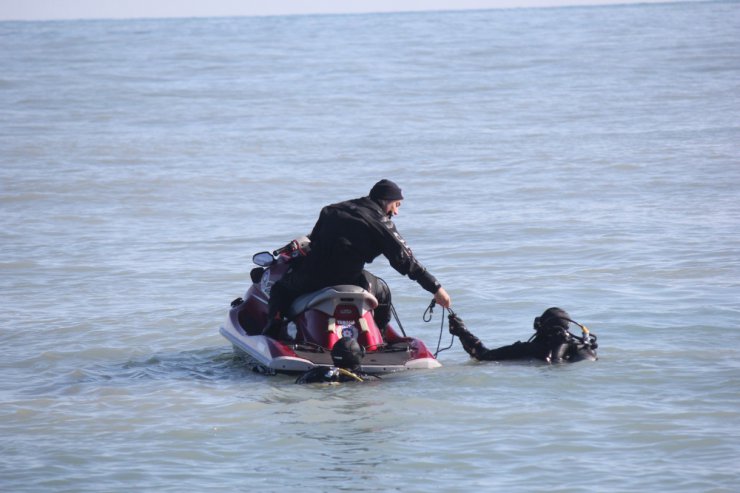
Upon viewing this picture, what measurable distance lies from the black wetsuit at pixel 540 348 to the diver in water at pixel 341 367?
3.46ft

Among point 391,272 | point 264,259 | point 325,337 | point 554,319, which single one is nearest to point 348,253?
point 325,337

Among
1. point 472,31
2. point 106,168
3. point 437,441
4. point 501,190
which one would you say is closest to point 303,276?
point 437,441

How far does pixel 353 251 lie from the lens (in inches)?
355

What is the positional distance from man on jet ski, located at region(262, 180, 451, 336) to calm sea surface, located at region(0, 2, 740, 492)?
0.67 metres

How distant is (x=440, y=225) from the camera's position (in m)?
16.3

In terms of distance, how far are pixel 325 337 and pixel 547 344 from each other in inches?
65.5

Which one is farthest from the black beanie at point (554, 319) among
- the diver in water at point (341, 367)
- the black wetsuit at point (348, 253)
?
the diver in water at point (341, 367)

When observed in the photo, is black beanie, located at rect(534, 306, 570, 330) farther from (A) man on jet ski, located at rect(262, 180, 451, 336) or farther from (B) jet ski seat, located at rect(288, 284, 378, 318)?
(B) jet ski seat, located at rect(288, 284, 378, 318)

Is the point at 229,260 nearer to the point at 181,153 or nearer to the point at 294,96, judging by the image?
the point at 181,153

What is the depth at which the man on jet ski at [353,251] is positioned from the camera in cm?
895

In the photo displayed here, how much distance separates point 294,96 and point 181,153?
1035cm

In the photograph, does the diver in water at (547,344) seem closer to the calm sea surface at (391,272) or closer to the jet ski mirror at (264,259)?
the calm sea surface at (391,272)

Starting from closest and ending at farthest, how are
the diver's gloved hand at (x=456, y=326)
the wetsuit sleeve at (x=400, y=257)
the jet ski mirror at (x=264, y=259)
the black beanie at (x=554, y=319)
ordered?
the wetsuit sleeve at (x=400, y=257), the black beanie at (x=554, y=319), the diver's gloved hand at (x=456, y=326), the jet ski mirror at (x=264, y=259)

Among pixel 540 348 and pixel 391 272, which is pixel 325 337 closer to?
pixel 540 348
